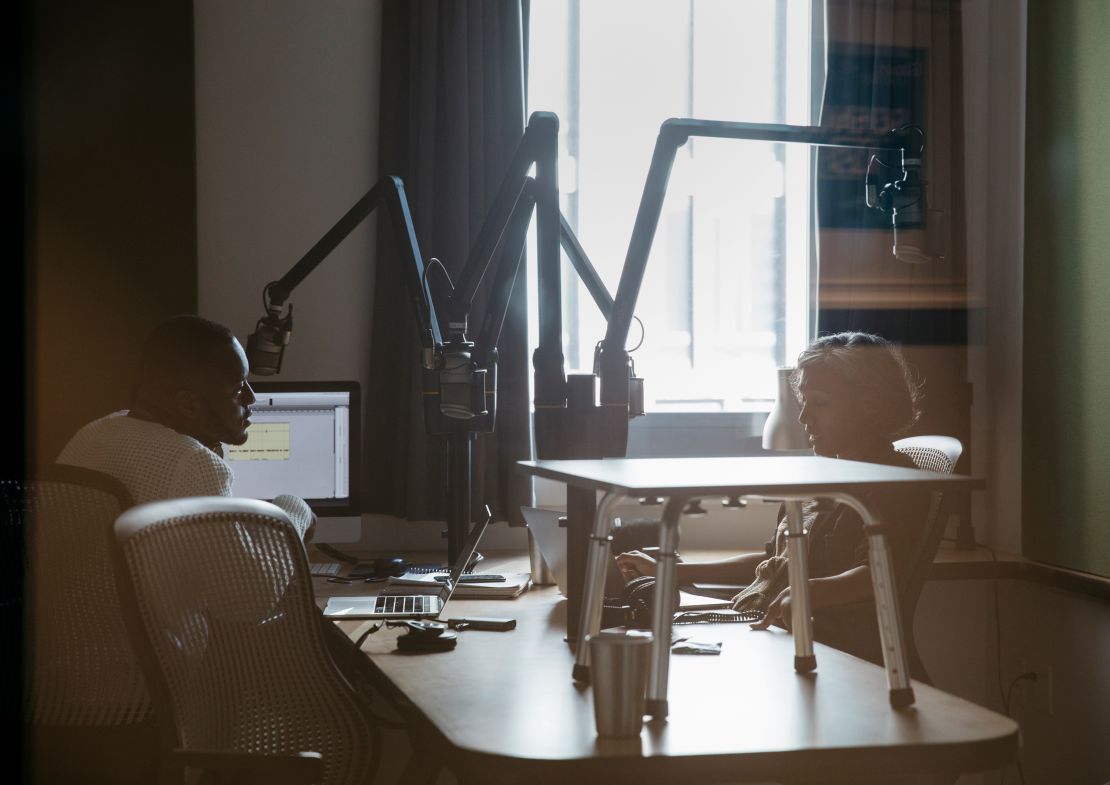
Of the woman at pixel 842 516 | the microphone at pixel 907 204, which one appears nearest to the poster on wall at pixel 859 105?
the woman at pixel 842 516

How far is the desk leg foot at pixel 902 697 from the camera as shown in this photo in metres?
1.27

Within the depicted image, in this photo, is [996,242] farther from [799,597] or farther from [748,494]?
[748,494]

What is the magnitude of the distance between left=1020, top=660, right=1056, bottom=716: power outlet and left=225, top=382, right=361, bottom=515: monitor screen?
1.82m

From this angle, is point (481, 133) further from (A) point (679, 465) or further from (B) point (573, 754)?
(B) point (573, 754)

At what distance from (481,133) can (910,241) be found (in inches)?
60.4

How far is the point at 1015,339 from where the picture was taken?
10.0ft

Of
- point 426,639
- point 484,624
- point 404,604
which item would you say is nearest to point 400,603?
point 404,604

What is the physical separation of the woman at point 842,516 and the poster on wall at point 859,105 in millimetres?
907

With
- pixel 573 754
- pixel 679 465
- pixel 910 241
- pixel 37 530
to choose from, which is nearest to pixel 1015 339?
pixel 910 241

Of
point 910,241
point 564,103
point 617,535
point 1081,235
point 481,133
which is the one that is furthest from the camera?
point 564,103

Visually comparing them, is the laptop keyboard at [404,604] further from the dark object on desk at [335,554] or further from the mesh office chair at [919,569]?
the mesh office chair at [919,569]

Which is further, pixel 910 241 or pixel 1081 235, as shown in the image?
pixel 1081 235

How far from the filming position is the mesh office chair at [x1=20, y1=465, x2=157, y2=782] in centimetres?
147

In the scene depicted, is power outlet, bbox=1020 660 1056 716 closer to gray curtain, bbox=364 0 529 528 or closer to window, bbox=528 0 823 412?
window, bbox=528 0 823 412
